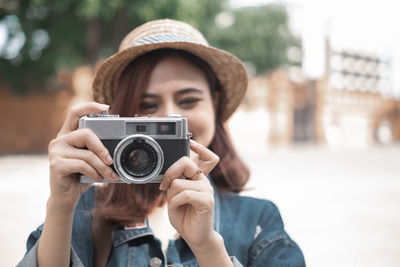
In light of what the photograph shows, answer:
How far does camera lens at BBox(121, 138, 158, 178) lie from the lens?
121 cm

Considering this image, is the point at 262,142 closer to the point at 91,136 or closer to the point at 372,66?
the point at 91,136

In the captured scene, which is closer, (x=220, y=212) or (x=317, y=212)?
(x=220, y=212)

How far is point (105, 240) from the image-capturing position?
147cm

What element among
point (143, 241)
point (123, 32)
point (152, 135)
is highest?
point (123, 32)

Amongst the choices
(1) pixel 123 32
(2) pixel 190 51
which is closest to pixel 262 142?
(1) pixel 123 32

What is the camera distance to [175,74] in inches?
61.9

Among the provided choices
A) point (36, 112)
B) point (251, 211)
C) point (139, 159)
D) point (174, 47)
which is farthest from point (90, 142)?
point (36, 112)

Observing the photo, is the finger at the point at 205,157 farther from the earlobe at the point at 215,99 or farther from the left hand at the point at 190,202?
the earlobe at the point at 215,99

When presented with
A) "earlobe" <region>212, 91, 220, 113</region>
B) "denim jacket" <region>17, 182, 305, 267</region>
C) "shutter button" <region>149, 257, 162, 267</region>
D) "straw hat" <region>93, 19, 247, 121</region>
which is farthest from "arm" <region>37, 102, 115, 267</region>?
"earlobe" <region>212, 91, 220, 113</region>

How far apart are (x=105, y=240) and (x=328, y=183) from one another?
7.93 m

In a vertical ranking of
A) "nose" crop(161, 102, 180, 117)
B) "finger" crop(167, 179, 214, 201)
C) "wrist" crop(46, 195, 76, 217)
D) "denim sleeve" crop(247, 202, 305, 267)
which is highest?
"nose" crop(161, 102, 180, 117)

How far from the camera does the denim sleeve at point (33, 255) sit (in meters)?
1.18

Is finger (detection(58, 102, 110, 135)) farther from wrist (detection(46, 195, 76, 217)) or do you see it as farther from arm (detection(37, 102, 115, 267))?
wrist (detection(46, 195, 76, 217))

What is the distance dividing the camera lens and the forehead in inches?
15.3
